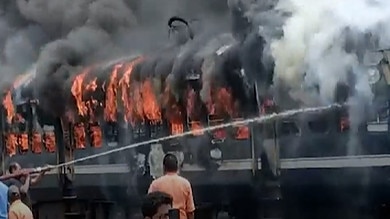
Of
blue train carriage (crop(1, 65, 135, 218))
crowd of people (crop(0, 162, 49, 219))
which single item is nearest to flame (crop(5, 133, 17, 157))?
blue train carriage (crop(1, 65, 135, 218))

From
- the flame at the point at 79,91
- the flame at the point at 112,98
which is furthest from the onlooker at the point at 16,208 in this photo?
the flame at the point at 79,91

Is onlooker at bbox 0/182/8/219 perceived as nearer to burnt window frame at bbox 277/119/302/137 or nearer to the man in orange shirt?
the man in orange shirt

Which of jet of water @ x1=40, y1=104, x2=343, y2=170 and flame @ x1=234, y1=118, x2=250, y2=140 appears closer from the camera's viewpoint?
jet of water @ x1=40, y1=104, x2=343, y2=170

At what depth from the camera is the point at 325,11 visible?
8719 mm

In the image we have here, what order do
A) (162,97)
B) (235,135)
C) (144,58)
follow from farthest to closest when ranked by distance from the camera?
1. (144,58)
2. (162,97)
3. (235,135)

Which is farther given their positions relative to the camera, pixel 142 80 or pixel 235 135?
pixel 142 80

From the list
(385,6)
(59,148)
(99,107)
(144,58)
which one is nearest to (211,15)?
(144,58)

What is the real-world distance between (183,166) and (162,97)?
0.85 meters

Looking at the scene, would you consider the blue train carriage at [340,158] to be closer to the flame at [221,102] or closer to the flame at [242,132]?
the flame at [242,132]

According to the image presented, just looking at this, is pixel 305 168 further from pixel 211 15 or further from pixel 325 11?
pixel 211 15

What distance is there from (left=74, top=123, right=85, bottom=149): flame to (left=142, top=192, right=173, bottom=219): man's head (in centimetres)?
701

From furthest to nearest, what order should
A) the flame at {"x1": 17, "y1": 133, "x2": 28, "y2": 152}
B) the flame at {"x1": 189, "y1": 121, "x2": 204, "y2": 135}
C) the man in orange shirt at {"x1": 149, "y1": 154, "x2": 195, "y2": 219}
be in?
the flame at {"x1": 17, "y1": 133, "x2": 28, "y2": 152}
the flame at {"x1": 189, "y1": 121, "x2": 204, "y2": 135}
the man in orange shirt at {"x1": 149, "y1": 154, "x2": 195, "y2": 219}

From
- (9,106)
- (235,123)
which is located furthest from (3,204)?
(9,106)

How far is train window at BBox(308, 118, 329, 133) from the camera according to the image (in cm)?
902
